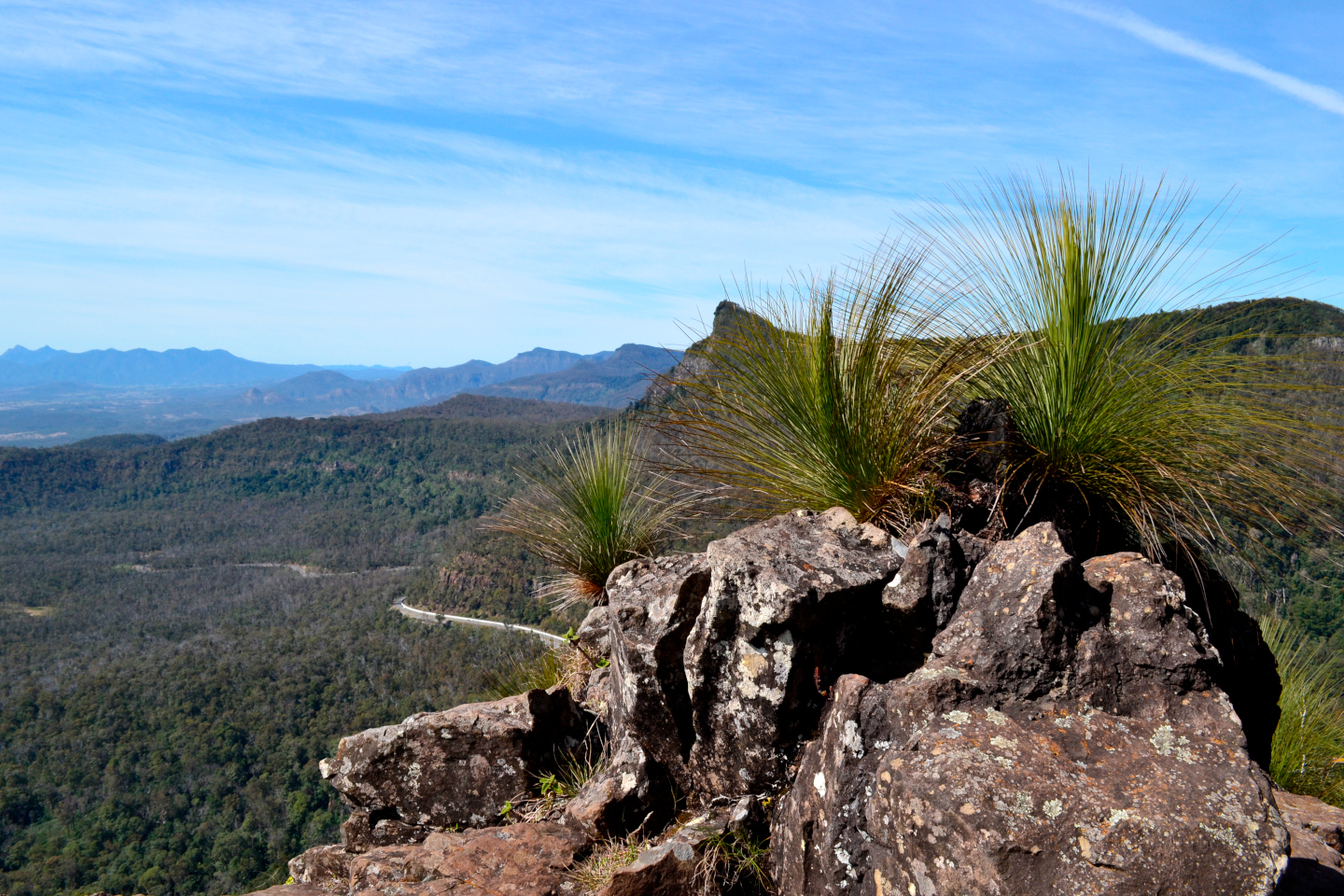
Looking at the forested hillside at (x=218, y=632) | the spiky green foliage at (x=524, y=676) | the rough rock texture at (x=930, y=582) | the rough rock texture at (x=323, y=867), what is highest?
the rough rock texture at (x=930, y=582)

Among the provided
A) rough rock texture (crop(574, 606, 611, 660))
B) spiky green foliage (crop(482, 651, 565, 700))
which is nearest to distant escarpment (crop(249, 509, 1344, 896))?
rough rock texture (crop(574, 606, 611, 660))

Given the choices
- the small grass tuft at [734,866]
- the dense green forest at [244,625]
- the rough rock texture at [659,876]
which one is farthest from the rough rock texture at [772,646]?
the dense green forest at [244,625]

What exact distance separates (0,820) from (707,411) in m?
61.0

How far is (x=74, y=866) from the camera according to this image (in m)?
35.7

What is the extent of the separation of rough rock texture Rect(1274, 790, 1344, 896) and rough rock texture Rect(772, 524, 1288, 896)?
1.28 feet

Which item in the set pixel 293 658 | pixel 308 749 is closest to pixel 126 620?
pixel 293 658

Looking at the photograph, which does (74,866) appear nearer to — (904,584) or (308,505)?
(904,584)

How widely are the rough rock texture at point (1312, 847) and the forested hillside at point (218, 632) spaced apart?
17.6ft

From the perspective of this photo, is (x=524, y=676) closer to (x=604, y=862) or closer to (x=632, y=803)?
(x=632, y=803)

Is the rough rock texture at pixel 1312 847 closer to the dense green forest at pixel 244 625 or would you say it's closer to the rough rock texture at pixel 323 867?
the dense green forest at pixel 244 625

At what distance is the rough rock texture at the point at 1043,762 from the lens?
2246 mm

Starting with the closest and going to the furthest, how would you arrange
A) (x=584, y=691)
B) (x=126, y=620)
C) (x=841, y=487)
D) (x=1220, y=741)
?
(x=1220, y=741)
(x=841, y=487)
(x=584, y=691)
(x=126, y=620)

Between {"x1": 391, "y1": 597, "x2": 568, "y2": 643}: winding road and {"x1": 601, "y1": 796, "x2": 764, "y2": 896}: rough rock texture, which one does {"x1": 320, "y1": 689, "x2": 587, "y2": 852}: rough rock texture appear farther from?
{"x1": 391, "y1": 597, "x2": 568, "y2": 643}: winding road

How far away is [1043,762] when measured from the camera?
2486 mm
